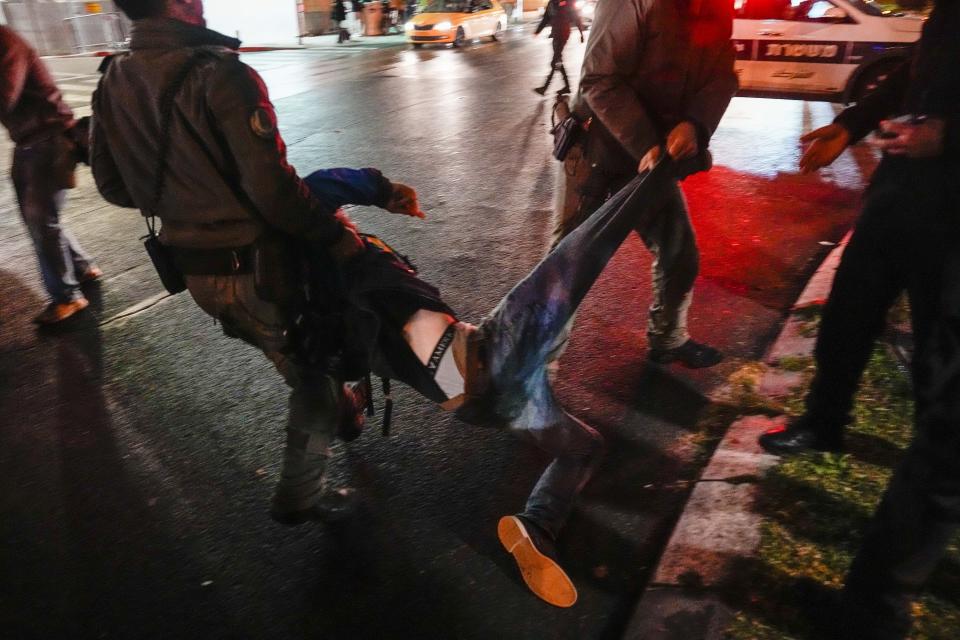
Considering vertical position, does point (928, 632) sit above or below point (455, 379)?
below

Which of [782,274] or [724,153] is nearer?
[782,274]

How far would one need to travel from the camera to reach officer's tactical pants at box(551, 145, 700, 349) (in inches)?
122

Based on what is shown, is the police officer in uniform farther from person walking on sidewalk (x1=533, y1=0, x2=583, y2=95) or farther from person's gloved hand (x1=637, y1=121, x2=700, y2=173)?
person walking on sidewalk (x1=533, y1=0, x2=583, y2=95)

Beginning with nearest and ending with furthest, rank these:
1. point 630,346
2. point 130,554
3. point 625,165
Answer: point 130,554, point 625,165, point 630,346

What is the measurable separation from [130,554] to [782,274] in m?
4.07

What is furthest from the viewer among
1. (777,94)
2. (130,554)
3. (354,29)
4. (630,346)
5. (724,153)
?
(354,29)

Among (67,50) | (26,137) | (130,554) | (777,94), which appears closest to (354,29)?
(67,50)

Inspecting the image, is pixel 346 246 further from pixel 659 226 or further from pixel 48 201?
pixel 48 201

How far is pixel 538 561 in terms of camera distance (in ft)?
7.30

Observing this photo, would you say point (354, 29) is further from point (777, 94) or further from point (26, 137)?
point (26, 137)

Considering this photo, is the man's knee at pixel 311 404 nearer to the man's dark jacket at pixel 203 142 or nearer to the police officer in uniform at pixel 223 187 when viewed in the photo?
the police officer in uniform at pixel 223 187

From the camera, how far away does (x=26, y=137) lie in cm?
389

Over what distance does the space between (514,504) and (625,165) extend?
5.15 ft

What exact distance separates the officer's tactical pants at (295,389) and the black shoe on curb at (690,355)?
188 cm
